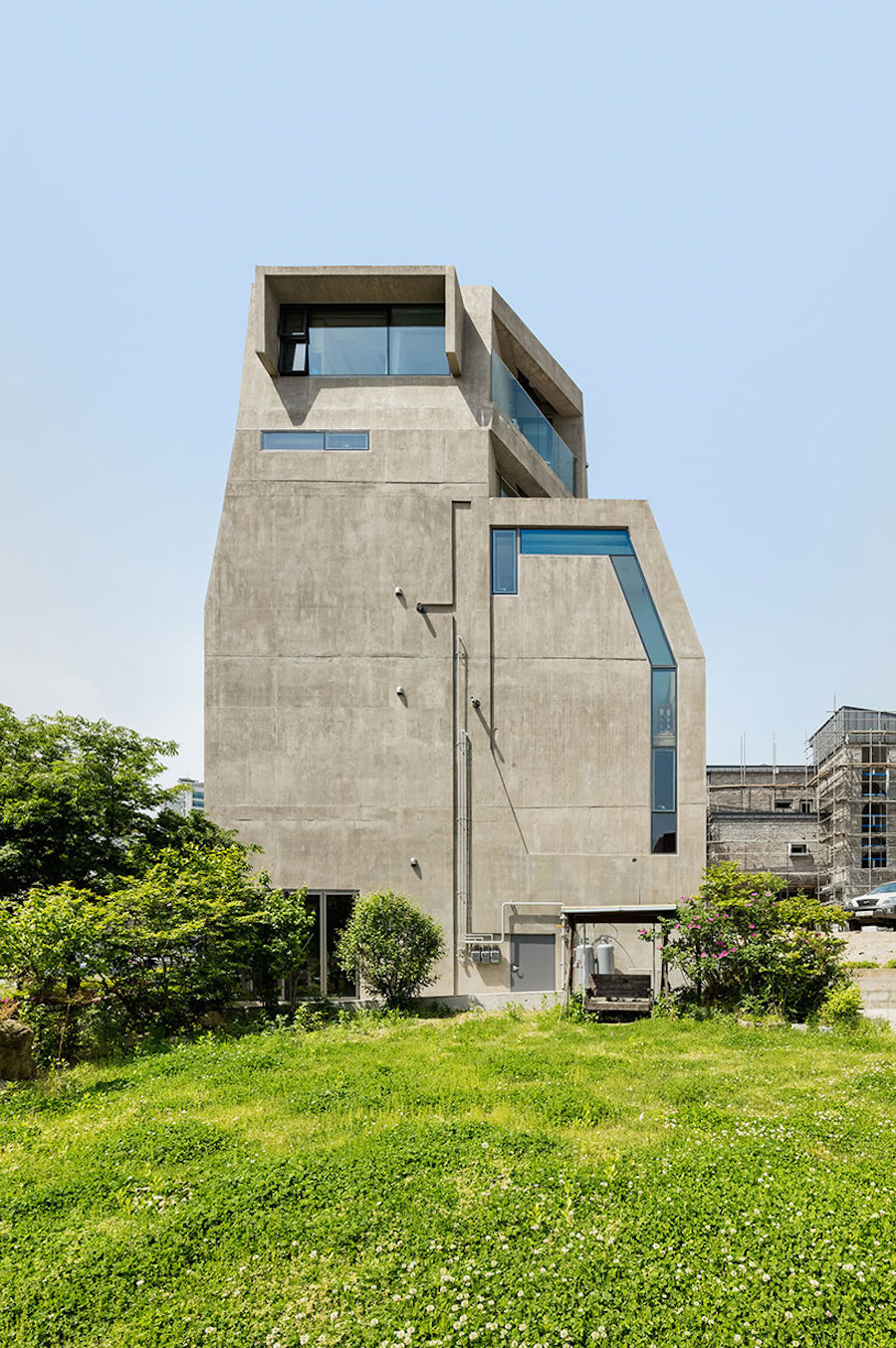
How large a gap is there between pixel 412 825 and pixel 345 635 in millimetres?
4653

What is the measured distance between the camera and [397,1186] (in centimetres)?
652

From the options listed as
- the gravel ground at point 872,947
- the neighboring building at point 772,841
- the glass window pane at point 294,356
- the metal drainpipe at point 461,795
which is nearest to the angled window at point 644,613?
the metal drainpipe at point 461,795

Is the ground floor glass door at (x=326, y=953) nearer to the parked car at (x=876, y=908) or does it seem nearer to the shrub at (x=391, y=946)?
the shrub at (x=391, y=946)

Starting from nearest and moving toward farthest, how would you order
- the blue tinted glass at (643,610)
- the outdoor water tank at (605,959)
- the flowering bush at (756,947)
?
the flowering bush at (756,947) → the outdoor water tank at (605,959) → the blue tinted glass at (643,610)

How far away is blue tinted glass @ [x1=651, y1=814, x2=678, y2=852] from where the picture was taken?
17578mm

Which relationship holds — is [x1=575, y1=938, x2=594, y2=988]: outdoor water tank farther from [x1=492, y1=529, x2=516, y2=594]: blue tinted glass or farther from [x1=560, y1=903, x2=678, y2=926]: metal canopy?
[x1=492, y1=529, x2=516, y2=594]: blue tinted glass

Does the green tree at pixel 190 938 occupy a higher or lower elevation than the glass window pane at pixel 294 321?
lower

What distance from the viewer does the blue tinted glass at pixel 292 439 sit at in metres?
18.9

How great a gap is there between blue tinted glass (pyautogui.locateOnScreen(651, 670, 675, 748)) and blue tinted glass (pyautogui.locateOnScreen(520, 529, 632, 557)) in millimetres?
3139

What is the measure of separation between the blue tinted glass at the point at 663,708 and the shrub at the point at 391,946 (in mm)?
6701

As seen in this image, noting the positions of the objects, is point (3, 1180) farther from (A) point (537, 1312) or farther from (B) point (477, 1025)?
(B) point (477, 1025)

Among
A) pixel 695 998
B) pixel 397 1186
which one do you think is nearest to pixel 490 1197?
pixel 397 1186

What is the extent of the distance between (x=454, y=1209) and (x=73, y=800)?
37.1 ft

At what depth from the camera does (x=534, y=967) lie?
Answer: 17406mm
